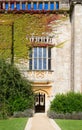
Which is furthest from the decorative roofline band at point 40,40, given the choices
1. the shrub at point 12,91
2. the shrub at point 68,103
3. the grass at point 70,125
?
the grass at point 70,125

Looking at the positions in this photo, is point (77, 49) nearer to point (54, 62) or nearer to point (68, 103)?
point (54, 62)

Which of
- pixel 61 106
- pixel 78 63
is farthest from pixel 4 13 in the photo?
pixel 61 106

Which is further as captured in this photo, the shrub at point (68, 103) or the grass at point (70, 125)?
the shrub at point (68, 103)

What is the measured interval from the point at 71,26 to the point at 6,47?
489 centimetres

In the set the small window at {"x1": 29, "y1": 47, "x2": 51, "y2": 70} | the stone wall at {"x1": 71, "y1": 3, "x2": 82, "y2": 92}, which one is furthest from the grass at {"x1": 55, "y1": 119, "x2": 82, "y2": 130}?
the small window at {"x1": 29, "y1": 47, "x2": 51, "y2": 70}

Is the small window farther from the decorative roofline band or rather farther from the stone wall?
the stone wall

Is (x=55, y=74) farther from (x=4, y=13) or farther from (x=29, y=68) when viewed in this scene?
(x=4, y=13)

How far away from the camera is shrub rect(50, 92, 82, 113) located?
23.6 m

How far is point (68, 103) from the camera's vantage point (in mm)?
23750

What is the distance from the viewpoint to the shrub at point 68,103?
77.4ft

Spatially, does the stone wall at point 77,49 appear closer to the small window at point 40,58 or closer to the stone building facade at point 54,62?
the stone building facade at point 54,62

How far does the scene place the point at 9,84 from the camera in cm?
2469

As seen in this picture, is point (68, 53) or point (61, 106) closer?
point (61, 106)

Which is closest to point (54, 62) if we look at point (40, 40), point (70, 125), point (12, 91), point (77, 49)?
point (40, 40)
